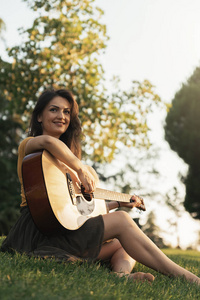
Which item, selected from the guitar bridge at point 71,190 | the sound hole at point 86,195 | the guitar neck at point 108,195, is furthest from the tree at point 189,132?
the guitar bridge at point 71,190

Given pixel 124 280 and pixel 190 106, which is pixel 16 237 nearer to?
pixel 124 280

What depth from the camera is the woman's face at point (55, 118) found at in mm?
3979

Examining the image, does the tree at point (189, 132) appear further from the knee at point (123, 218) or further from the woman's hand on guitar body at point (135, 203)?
the knee at point (123, 218)

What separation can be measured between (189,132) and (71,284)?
2065 cm

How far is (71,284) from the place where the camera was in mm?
2650

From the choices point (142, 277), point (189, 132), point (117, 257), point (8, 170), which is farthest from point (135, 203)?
point (189, 132)

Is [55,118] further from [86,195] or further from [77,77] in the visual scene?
[77,77]

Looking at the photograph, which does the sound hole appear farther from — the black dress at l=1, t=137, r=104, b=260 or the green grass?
the green grass

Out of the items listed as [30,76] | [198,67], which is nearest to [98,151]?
[30,76]

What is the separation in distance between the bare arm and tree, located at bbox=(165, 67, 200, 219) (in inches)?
766

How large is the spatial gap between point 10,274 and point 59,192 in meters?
0.82

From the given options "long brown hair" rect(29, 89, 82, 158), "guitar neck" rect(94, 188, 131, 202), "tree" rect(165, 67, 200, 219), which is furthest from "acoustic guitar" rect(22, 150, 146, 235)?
"tree" rect(165, 67, 200, 219)

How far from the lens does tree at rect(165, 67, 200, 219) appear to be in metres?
22.4

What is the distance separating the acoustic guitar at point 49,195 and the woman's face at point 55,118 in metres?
0.57
